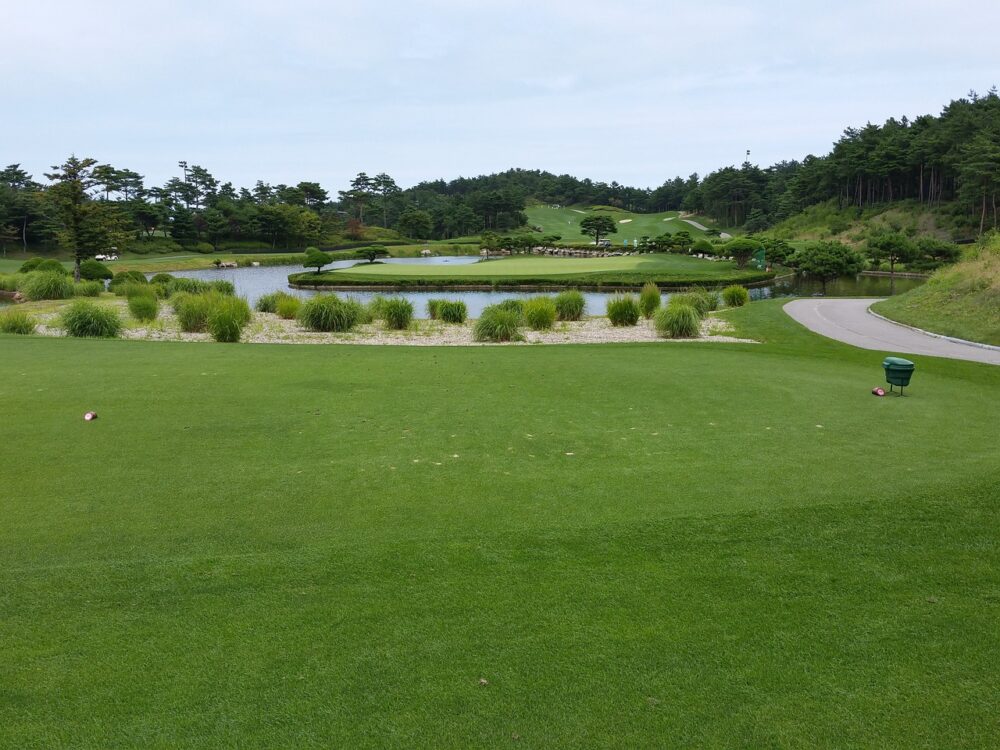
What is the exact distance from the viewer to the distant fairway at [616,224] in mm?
86250

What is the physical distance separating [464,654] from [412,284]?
130 ft

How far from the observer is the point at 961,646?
3.49 metres

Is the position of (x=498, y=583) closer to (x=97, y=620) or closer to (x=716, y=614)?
(x=716, y=614)

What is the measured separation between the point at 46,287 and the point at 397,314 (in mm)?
16955

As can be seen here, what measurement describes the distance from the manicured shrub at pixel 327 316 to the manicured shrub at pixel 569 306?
735 cm

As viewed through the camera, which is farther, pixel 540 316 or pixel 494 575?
pixel 540 316

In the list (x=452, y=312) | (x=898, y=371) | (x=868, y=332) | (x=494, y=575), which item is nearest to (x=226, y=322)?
(x=452, y=312)

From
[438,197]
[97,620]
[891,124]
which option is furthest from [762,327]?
[438,197]

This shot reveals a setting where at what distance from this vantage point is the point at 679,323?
1978 centimetres

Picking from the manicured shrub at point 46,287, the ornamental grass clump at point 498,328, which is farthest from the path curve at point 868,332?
the manicured shrub at point 46,287

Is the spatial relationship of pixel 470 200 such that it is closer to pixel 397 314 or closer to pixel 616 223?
pixel 616 223

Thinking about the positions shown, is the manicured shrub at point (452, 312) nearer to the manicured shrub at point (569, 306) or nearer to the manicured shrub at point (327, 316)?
the manicured shrub at point (327, 316)

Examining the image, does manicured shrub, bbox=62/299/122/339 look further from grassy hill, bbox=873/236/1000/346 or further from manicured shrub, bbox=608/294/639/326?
grassy hill, bbox=873/236/1000/346

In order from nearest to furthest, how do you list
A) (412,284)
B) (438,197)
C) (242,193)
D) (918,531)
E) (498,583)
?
(498,583) → (918,531) → (412,284) → (242,193) → (438,197)
